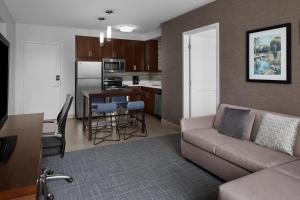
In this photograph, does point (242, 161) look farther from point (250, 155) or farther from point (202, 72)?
point (202, 72)

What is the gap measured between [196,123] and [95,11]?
3.06m

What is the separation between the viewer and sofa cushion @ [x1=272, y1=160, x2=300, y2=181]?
5.75 feet

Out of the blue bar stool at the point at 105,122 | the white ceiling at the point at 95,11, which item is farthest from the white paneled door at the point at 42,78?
the blue bar stool at the point at 105,122

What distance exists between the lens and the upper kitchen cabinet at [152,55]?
21.6ft

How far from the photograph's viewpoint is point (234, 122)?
2.80 m

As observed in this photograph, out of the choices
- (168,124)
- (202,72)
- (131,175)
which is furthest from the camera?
(168,124)

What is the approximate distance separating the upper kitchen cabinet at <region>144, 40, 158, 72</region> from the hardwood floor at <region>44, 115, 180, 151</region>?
5.55 ft

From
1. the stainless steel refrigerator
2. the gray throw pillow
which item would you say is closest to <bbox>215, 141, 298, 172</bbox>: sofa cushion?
the gray throw pillow

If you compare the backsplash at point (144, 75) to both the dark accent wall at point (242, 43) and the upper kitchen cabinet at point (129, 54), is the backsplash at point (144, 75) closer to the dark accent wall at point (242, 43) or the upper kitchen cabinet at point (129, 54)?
the upper kitchen cabinet at point (129, 54)

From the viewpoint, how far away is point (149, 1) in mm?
3760

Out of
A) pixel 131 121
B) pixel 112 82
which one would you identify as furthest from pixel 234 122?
pixel 112 82

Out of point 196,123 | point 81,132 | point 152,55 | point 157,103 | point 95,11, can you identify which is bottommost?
point 81,132

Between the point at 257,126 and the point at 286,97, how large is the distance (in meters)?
0.51

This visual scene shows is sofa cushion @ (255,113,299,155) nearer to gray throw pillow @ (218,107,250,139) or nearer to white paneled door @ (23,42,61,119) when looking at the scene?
gray throw pillow @ (218,107,250,139)
